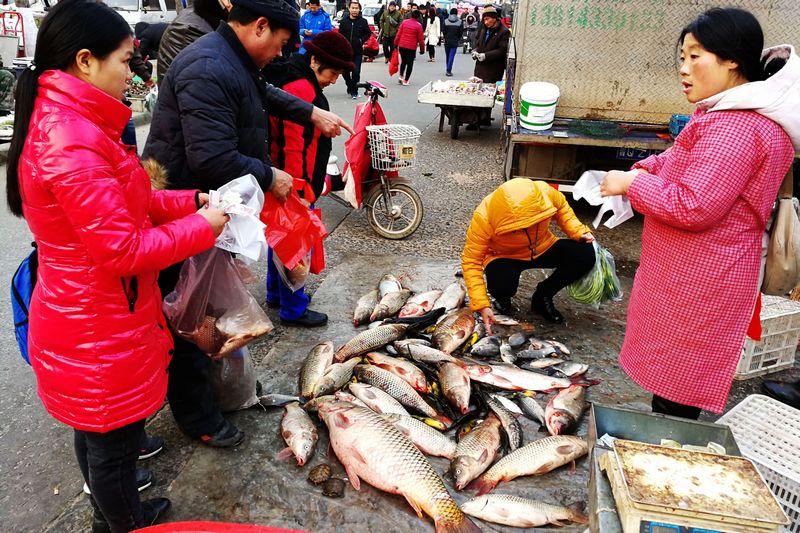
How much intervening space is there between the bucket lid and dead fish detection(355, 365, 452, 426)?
400 centimetres

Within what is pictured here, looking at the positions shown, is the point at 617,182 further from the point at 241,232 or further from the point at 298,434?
the point at 298,434

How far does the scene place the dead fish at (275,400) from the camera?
3232mm

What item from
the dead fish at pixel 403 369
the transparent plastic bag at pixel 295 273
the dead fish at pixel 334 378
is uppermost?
the transparent plastic bag at pixel 295 273

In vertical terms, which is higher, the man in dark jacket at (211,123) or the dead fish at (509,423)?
the man in dark jacket at (211,123)

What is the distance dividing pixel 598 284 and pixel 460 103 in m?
6.42

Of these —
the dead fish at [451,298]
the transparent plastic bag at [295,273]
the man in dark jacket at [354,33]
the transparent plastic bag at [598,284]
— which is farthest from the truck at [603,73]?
the man in dark jacket at [354,33]

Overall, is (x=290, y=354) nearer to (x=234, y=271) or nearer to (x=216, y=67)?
(x=234, y=271)

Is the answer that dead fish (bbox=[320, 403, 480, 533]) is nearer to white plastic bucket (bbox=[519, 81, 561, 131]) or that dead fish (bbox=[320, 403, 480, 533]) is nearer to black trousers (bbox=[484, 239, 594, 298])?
black trousers (bbox=[484, 239, 594, 298])

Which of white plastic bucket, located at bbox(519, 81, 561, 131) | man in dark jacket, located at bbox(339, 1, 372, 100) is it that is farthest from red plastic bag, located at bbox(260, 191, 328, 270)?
man in dark jacket, located at bbox(339, 1, 372, 100)

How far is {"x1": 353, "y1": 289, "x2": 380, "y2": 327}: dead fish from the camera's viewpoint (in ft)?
13.9

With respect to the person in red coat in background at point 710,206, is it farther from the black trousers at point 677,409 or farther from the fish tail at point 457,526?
the fish tail at point 457,526

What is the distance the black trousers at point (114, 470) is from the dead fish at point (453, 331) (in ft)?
6.75

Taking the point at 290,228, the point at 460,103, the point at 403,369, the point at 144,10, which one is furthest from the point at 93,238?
the point at 144,10

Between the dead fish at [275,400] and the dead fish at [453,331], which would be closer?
the dead fish at [275,400]
